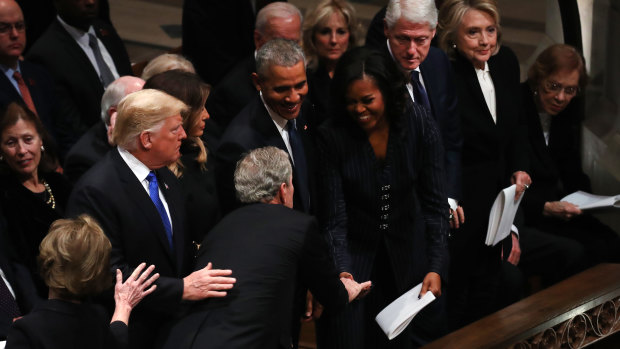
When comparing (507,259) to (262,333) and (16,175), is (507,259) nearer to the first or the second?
(262,333)

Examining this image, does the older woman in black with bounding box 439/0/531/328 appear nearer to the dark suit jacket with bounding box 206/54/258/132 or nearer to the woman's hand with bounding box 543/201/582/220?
the woman's hand with bounding box 543/201/582/220

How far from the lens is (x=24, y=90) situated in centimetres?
471

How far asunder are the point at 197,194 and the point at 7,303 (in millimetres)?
845

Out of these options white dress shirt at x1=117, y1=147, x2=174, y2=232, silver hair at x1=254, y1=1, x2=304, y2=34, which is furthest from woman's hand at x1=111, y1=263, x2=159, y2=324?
silver hair at x1=254, y1=1, x2=304, y2=34

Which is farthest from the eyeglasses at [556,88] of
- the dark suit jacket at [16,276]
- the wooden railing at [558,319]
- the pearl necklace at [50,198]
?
the dark suit jacket at [16,276]

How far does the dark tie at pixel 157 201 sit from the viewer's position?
11.3 feet

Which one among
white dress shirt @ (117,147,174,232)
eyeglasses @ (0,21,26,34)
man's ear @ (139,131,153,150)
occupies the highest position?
eyeglasses @ (0,21,26,34)

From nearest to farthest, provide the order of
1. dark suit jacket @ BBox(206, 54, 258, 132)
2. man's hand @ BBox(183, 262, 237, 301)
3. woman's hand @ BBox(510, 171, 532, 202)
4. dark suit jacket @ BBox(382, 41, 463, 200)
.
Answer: man's hand @ BBox(183, 262, 237, 301) → dark suit jacket @ BBox(382, 41, 463, 200) → dark suit jacket @ BBox(206, 54, 258, 132) → woman's hand @ BBox(510, 171, 532, 202)

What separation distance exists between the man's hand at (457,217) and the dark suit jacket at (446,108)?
0.22ft

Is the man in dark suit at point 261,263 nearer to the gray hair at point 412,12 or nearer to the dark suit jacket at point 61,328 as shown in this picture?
the dark suit jacket at point 61,328

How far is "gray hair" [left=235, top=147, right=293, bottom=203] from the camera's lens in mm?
3406

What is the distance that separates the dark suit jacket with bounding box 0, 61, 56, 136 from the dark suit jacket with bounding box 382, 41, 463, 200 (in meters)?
1.70

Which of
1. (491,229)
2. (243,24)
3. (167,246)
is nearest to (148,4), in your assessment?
(243,24)

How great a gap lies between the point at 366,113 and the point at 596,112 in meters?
2.33
